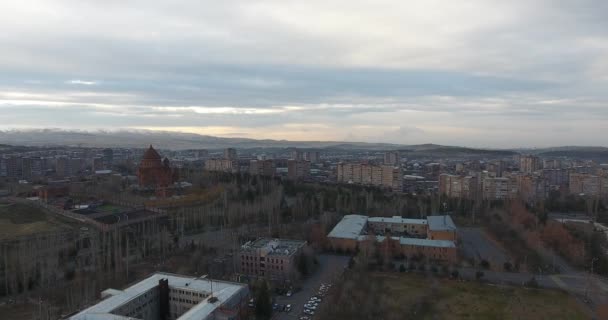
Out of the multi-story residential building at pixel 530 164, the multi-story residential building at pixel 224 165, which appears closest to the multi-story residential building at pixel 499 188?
the multi-story residential building at pixel 530 164

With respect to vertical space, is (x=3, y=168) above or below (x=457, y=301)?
above

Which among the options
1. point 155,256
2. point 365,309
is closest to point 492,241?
point 365,309

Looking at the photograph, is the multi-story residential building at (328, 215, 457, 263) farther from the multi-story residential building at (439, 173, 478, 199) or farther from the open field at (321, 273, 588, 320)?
the multi-story residential building at (439, 173, 478, 199)

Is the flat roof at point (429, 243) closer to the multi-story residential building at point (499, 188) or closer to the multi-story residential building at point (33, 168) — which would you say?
the multi-story residential building at point (499, 188)

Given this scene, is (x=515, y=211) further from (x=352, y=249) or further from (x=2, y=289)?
(x=2, y=289)

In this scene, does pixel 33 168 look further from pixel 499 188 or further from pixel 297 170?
pixel 499 188

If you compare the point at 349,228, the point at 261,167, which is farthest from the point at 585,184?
the point at 261,167
